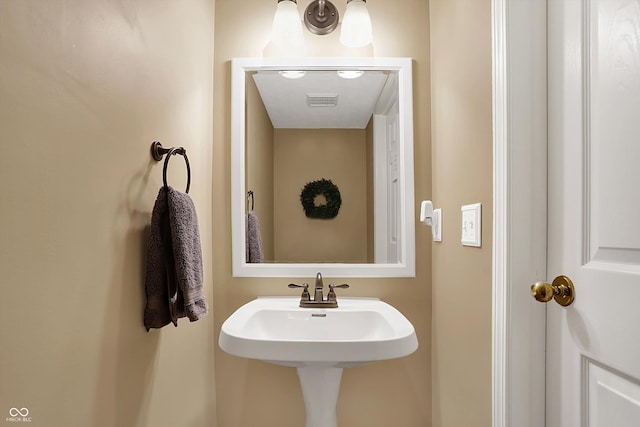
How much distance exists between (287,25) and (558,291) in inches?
54.6

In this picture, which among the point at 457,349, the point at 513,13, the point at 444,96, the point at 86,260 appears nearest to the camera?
the point at 86,260

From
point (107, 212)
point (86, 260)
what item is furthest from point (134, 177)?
point (86, 260)

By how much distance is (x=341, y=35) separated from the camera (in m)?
1.70

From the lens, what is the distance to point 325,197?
1734 mm

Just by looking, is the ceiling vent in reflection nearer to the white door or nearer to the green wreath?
the green wreath

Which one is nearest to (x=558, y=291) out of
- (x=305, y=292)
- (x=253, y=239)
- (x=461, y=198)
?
(x=461, y=198)

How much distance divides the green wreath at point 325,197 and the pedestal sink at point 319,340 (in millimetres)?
371

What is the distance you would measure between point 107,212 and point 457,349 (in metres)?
1.16

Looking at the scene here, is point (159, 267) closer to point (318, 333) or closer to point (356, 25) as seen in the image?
point (318, 333)

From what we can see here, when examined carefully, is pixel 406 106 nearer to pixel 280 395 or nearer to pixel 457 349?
pixel 457 349

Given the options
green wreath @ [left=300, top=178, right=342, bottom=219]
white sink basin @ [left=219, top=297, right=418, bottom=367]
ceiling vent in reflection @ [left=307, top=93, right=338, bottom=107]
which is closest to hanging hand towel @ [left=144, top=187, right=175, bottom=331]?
white sink basin @ [left=219, top=297, right=418, bottom=367]

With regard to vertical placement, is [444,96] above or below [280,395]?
above

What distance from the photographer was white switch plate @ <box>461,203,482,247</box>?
116 cm

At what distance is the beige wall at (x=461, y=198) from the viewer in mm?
1120
